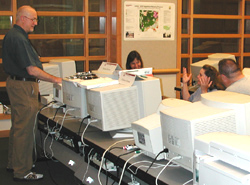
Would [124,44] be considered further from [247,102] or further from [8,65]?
[247,102]

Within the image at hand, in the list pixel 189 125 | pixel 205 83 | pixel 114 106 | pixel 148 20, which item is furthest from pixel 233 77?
pixel 148 20

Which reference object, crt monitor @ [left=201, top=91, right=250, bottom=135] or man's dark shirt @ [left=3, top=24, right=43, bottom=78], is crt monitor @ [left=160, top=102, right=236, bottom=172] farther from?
man's dark shirt @ [left=3, top=24, right=43, bottom=78]

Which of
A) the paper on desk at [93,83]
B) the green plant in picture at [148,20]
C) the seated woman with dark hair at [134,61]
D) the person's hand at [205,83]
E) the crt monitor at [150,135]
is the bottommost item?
the crt monitor at [150,135]

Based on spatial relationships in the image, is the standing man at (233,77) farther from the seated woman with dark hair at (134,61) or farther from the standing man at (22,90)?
the standing man at (22,90)

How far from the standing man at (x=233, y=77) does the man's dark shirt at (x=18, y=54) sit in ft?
5.91

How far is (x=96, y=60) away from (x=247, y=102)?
429 cm

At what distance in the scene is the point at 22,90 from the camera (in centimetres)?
379

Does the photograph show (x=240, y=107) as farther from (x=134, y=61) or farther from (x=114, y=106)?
(x=134, y=61)

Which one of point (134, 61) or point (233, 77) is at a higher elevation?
point (134, 61)

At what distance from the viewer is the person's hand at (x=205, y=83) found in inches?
150

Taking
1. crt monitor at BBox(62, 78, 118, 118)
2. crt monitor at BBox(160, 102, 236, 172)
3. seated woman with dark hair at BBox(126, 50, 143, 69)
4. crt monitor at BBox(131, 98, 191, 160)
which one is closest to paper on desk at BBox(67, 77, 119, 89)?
crt monitor at BBox(62, 78, 118, 118)

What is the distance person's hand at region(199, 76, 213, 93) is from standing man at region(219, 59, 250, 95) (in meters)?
0.13

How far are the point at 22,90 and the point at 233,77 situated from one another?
2.00 metres

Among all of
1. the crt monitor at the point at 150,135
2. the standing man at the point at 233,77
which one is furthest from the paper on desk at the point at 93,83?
the standing man at the point at 233,77
